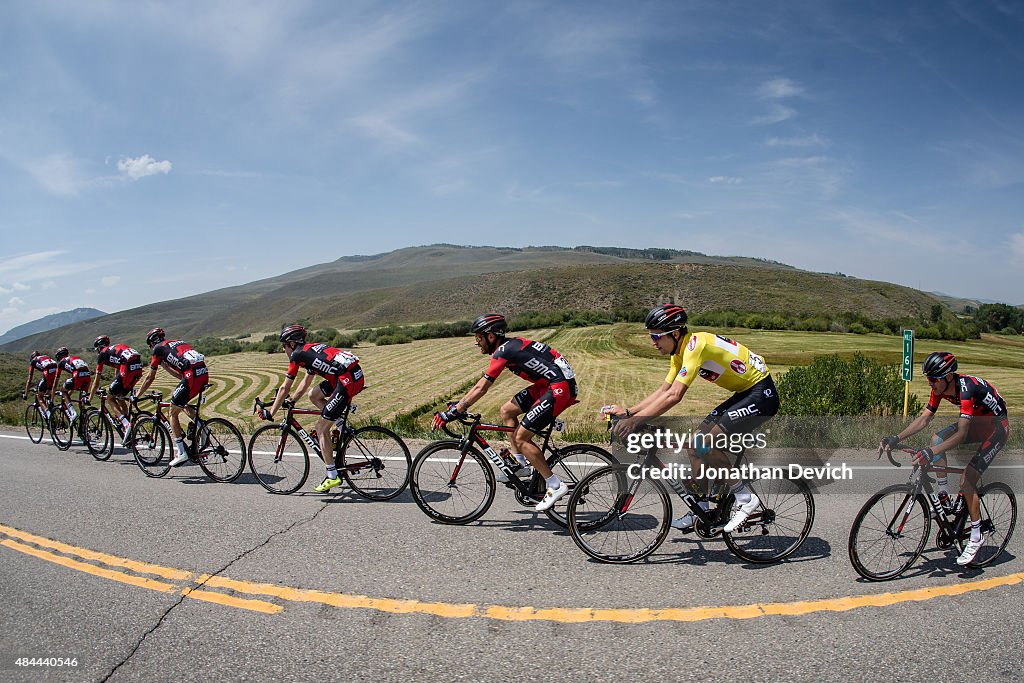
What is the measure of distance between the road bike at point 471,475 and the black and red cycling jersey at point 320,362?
74.2 inches

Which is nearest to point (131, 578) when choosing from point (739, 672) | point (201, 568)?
point (201, 568)

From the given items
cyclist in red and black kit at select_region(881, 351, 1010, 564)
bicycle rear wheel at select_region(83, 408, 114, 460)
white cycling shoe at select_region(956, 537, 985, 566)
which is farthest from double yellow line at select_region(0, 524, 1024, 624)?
bicycle rear wheel at select_region(83, 408, 114, 460)

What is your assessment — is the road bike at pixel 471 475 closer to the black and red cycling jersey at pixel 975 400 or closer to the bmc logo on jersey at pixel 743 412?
the bmc logo on jersey at pixel 743 412

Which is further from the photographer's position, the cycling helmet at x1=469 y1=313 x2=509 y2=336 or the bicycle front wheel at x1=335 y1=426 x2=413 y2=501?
the bicycle front wheel at x1=335 y1=426 x2=413 y2=501

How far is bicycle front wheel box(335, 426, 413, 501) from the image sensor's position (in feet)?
23.4

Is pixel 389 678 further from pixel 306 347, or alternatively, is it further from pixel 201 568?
pixel 306 347

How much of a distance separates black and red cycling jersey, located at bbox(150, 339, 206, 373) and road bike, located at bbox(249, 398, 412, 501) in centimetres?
166

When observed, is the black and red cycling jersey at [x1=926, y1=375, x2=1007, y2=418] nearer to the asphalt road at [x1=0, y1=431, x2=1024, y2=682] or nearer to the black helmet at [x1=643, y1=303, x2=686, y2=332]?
the asphalt road at [x1=0, y1=431, x2=1024, y2=682]

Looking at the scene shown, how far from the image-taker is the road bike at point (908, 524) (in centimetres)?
463

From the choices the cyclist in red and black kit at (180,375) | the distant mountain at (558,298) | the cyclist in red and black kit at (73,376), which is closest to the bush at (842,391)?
the cyclist in red and black kit at (180,375)

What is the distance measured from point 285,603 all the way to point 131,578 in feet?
5.09

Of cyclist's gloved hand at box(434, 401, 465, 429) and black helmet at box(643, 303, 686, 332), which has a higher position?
black helmet at box(643, 303, 686, 332)

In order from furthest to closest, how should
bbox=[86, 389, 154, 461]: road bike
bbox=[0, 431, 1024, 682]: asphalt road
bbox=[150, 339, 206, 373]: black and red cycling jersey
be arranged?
bbox=[86, 389, 154, 461]: road bike < bbox=[150, 339, 206, 373]: black and red cycling jersey < bbox=[0, 431, 1024, 682]: asphalt road

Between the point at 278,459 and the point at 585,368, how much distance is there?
28.0 m
